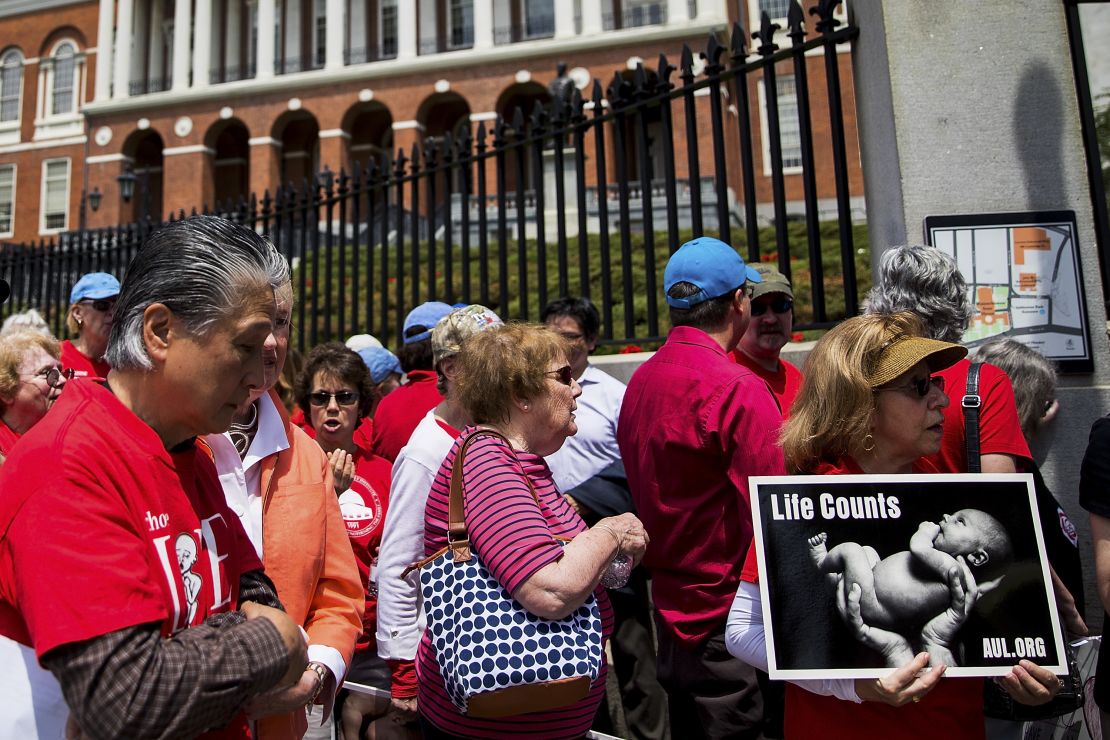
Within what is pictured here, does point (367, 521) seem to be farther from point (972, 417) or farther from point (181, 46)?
point (181, 46)

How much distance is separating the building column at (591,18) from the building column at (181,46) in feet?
57.5

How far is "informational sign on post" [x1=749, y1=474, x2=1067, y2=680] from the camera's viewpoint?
6.15 feet

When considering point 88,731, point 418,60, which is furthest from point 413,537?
point 418,60

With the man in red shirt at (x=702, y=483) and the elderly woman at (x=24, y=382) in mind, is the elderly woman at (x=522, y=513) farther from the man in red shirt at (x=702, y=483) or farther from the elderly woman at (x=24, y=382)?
the elderly woman at (x=24, y=382)

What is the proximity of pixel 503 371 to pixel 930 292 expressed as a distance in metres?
1.44

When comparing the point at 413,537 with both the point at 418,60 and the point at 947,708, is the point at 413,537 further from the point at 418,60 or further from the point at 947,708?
the point at 418,60

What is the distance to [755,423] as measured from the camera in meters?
2.70

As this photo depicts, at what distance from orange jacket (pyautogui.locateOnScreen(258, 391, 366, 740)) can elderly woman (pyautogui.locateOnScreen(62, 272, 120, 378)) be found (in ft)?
11.8

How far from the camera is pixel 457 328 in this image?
3271 millimetres

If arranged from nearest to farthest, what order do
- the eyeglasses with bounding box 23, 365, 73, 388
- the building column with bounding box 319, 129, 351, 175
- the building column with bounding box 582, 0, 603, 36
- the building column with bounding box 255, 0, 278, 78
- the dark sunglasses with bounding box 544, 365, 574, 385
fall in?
1. the dark sunglasses with bounding box 544, 365, 574, 385
2. the eyeglasses with bounding box 23, 365, 73, 388
3. the building column with bounding box 582, 0, 603, 36
4. the building column with bounding box 319, 129, 351, 175
5. the building column with bounding box 255, 0, 278, 78

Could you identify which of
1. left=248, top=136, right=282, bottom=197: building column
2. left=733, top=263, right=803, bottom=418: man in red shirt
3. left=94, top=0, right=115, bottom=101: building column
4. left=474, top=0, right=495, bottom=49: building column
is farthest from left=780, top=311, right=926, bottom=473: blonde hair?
left=94, top=0, right=115, bottom=101: building column

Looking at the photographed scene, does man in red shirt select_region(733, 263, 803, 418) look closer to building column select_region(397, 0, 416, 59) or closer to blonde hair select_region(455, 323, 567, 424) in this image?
blonde hair select_region(455, 323, 567, 424)

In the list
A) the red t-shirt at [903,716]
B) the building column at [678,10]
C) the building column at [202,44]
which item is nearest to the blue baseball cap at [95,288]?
the red t-shirt at [903,716]

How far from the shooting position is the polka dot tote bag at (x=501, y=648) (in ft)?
6.91
